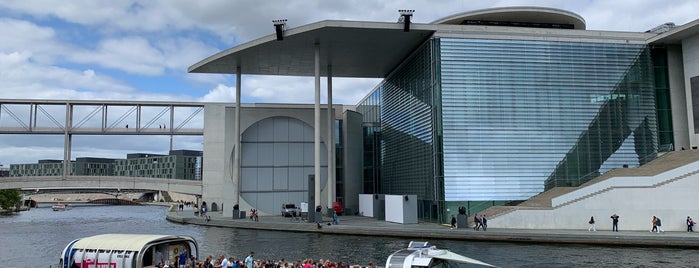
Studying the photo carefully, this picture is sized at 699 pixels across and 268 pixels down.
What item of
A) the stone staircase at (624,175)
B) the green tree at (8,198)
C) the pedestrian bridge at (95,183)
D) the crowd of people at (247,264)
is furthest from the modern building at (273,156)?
the green tree at (8,198)

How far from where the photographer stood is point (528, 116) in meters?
45.6

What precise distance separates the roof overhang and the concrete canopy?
19.6m

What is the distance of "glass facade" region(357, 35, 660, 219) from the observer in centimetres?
4469

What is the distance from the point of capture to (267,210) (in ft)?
195

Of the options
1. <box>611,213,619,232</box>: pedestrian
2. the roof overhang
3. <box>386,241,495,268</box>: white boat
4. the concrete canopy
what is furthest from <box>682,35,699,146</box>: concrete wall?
<box>386,241,495,268</box>: white boat

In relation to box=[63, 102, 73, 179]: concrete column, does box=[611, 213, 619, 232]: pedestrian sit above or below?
below

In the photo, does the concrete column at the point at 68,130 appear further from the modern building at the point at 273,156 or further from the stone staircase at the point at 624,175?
the stone staircase at the point at 624,175

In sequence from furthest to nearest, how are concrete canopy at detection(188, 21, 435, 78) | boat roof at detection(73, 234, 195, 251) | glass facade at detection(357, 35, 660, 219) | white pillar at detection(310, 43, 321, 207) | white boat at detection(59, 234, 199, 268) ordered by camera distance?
white pillar at detection(310, 43, 321, 207) < concrete canopy at detection(188, 21, 435, 78) < glass facade at detection(357, 35, 660, 219) < boat roof at detection(73, 234, 195, 251) < white boat at detection(59, 234, 199, 268)

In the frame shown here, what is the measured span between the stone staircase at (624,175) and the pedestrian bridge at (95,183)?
169ft

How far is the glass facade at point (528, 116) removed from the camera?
1759 inches

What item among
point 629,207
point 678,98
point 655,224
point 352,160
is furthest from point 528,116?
point 352,160

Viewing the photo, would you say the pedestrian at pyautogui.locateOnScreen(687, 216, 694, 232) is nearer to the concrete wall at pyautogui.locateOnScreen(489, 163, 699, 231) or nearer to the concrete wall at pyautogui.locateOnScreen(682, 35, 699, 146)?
the concrete wall at pyautogui.locateOnScreen(489, 163, 699, 231)

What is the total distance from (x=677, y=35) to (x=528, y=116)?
14499 mm

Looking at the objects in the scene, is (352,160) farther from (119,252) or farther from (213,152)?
(119,252)
